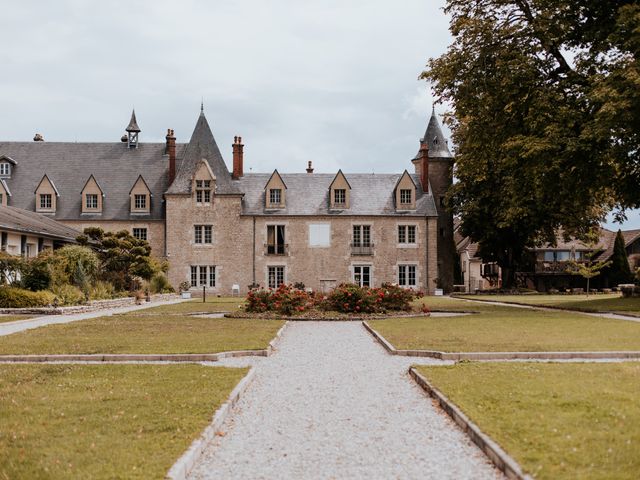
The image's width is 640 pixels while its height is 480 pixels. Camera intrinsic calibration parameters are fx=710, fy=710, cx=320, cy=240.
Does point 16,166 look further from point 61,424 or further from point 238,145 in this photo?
point 61,424

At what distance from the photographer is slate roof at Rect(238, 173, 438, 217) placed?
5069 cm

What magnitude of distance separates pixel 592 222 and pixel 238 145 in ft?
86.3

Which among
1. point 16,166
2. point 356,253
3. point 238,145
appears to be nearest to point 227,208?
point 238,145

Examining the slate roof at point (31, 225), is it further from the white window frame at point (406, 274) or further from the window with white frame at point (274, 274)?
the white window frame at point (406, 274)

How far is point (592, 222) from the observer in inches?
2016

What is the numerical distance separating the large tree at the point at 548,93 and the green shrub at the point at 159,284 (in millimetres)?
20157

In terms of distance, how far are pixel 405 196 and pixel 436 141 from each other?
588cm

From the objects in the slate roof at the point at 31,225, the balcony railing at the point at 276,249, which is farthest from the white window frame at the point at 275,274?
the slate roof at the point at 31,225

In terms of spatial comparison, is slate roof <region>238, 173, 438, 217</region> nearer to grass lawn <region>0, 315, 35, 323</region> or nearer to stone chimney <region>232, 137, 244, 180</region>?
stone chimney <region>232, 137, 244, 180</region>

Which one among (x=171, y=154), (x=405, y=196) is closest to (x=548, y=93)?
(x=405, y=196)

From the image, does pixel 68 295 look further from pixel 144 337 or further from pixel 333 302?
pixel 144 337

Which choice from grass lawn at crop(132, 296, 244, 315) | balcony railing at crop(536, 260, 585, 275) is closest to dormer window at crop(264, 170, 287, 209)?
grass lawn at crop(132, 296, 244, 315)

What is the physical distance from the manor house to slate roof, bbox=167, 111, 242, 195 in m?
0.07

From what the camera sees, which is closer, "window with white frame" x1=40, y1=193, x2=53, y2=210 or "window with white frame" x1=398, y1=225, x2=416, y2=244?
"window with white frame" x1=40, y1=193, x2=53, y2=210
